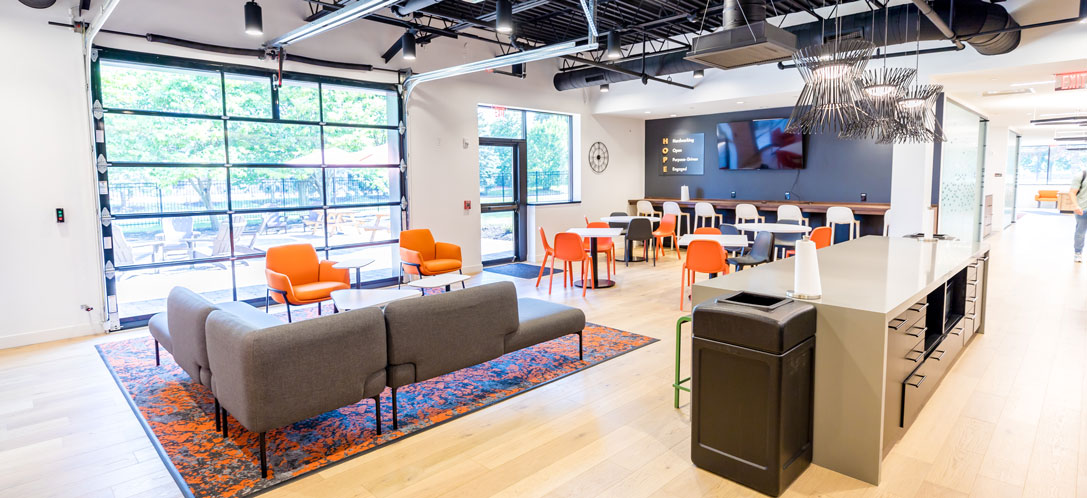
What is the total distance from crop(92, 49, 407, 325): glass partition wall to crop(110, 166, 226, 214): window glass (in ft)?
0.03

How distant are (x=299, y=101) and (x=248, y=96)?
571mm

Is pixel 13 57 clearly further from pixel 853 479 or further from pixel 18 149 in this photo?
pixel 853 479

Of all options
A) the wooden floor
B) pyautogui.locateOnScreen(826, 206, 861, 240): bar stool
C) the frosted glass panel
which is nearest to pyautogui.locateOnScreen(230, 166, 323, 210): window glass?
the wooden floor

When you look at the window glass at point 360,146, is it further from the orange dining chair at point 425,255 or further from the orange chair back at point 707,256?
the orange chair back at point 707,256

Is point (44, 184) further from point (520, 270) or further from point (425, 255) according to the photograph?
point (520, 270)

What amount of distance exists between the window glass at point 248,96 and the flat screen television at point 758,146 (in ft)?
24.8

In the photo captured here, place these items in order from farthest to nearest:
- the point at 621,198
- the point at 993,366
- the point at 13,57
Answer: the point at 621,198, the point at 13,57, the point at 993,366

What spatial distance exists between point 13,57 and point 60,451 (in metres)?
3.77

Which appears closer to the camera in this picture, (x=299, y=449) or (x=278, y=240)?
(x=299, y=449)

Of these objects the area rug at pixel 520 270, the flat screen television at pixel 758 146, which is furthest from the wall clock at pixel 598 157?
the area rug at pixel 520 270

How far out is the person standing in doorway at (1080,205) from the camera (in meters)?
8.84

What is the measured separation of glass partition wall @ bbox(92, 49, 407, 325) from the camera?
19.0 feet

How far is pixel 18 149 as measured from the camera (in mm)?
5098

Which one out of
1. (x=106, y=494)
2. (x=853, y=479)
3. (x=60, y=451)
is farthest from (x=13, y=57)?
(x=853, y=479)
